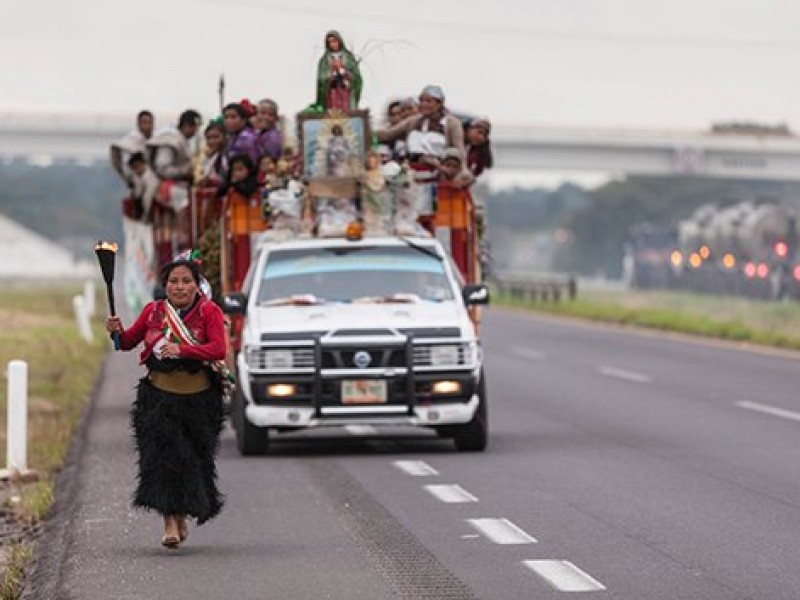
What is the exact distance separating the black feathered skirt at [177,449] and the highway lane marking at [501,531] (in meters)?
1.51

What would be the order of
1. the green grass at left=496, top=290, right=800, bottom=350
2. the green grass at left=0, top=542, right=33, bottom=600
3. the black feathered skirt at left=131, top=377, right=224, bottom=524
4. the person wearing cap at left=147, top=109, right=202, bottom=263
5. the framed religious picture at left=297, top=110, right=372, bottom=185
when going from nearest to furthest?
the green grass at left=0, top=542, right=33, bottom=600 < the black feathered skirt at left=131, top=377, right=224, bottom=524 < the framed religious picture at left=297, top=110, right=372, bottom=185 < the person wearing cap at left=147, top=109, right=202, bottom=263 < the green grass at left=496, top=290, right=800, bottom=350

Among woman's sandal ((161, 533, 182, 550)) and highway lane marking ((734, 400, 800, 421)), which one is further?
highway lane marking ((734, 400, 800, 421))

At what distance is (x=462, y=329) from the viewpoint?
18859 mm

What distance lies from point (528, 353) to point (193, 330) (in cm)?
2668

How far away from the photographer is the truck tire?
19047mm

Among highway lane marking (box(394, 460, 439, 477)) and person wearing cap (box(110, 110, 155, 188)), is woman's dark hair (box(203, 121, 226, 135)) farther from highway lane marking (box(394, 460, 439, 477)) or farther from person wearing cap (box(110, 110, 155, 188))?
highway lane marking (box(394, 460, 439, 477))

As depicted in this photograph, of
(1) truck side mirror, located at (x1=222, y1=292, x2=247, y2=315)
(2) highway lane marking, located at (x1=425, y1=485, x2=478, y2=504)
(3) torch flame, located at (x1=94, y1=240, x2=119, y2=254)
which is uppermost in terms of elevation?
(3) torch flame, located at (x1=94, y1=240, x2=119, y2=254)

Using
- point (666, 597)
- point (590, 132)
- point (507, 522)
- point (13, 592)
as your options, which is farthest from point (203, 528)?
point (590, 132)

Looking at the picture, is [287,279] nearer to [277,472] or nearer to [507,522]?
[277,472]

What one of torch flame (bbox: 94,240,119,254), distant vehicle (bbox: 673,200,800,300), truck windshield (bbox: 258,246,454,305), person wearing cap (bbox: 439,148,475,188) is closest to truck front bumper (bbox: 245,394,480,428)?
truck windshield (bbox: 258,246,454,305)

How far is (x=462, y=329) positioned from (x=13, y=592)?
7910mm

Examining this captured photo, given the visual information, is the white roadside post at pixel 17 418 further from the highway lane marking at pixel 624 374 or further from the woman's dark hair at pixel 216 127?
the highway lane marking at pixel 624 374

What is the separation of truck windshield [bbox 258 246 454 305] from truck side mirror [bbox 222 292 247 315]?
26cm

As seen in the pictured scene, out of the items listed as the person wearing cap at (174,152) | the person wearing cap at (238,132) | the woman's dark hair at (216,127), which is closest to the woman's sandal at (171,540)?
the person wearing cap at (238,132)
